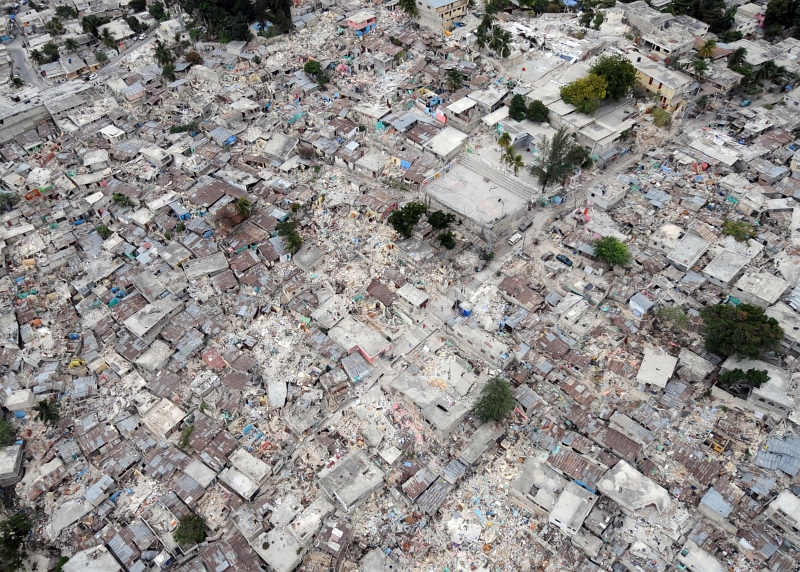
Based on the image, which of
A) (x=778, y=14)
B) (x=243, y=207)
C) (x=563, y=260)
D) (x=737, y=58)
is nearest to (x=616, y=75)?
(x=737, y=58)

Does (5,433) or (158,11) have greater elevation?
(158,11)

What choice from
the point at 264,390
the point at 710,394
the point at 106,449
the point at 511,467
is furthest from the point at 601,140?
the point at 106,449

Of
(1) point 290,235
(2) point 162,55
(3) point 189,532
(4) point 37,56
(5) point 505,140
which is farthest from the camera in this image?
(4) point 37,56

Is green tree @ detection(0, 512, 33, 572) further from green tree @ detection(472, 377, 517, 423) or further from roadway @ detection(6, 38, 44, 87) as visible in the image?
roadway @ detection(6, 38, 44, 87)

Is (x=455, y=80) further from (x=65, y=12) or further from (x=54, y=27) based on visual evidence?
(x=65, y=12)

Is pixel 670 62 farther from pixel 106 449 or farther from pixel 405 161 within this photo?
pixel 106 449

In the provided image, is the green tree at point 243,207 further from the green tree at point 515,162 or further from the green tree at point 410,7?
the green tree at point 410,7
